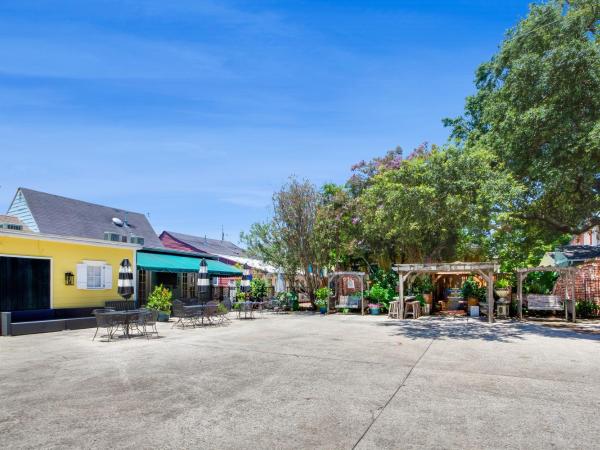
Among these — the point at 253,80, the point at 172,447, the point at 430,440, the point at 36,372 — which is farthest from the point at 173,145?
the point at 430,440

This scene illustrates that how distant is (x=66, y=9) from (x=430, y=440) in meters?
10.9

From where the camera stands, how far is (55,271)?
16031 mm

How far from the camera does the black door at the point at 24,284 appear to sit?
1442cm

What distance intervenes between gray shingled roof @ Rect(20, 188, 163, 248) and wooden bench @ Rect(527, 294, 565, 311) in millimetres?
19104

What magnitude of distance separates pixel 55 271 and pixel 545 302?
1981 cm

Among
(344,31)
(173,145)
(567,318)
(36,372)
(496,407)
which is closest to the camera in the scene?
(496,407)

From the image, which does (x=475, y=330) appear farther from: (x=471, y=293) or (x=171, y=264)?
(x=171, y=264)

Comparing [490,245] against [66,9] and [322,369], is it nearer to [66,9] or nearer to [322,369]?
[322,369]

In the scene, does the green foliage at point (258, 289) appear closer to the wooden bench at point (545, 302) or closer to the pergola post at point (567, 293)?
the wooden bench at point (545, 302)

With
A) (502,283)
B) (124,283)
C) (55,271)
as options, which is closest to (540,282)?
(502,283)

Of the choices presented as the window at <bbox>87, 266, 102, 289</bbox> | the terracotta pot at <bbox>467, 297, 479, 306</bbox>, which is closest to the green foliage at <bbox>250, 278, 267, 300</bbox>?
the window at <bbox>87, 266, 102, 289</bbox>

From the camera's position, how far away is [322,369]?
26.4 ft

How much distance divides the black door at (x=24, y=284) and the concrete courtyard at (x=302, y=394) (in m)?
3.51

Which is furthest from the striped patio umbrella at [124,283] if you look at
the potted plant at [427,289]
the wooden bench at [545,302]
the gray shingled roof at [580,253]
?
the gray shingled roof at [580,253]
